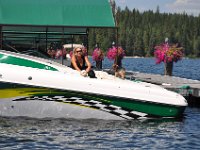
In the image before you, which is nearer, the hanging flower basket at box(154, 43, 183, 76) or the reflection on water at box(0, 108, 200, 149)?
the reflection on water at box(0, 108, 200, 149)

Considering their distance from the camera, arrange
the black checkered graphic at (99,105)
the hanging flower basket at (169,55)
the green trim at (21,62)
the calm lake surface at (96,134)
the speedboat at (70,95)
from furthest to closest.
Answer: the hanging flower basket at (169,55) < the green trim at (21,62) < the black checkered graphic at (99,105) < the speedboat at (70,95) < the calm lake surface at (96,134)

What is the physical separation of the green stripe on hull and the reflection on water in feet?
1.11

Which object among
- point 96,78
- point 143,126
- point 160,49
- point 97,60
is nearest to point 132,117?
point 143,126

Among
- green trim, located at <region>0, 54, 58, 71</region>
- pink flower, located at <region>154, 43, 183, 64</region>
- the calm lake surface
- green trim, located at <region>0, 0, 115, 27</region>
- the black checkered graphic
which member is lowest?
the calm lake surface

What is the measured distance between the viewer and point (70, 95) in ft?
56.2

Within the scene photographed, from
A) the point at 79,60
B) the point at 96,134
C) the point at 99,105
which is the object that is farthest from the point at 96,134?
the point at 79,60

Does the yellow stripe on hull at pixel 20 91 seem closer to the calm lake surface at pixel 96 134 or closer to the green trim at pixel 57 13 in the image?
the calm lake surface at pixel 96 134

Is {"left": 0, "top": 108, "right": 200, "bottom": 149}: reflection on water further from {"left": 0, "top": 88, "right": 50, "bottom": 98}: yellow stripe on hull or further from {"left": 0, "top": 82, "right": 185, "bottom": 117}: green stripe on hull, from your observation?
{"left": 0, "top": 88, "right": 50, "bottom": 98}: yellow stripe on hull

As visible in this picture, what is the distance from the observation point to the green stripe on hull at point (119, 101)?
17094 millimetres

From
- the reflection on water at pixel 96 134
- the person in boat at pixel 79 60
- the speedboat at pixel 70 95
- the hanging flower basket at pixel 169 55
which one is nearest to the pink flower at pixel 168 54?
the hanging flower basket at pixel 169 55

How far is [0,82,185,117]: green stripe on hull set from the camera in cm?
1709

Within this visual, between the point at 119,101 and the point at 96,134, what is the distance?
6.30 feet

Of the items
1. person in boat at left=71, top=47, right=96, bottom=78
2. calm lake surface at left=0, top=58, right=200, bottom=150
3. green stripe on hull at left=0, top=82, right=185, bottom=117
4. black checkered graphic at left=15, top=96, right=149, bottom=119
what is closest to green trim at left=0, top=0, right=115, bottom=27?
person in boat at left=71, top=47, right=96, bottom=78

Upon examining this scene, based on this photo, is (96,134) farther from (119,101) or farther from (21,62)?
(21,62)
